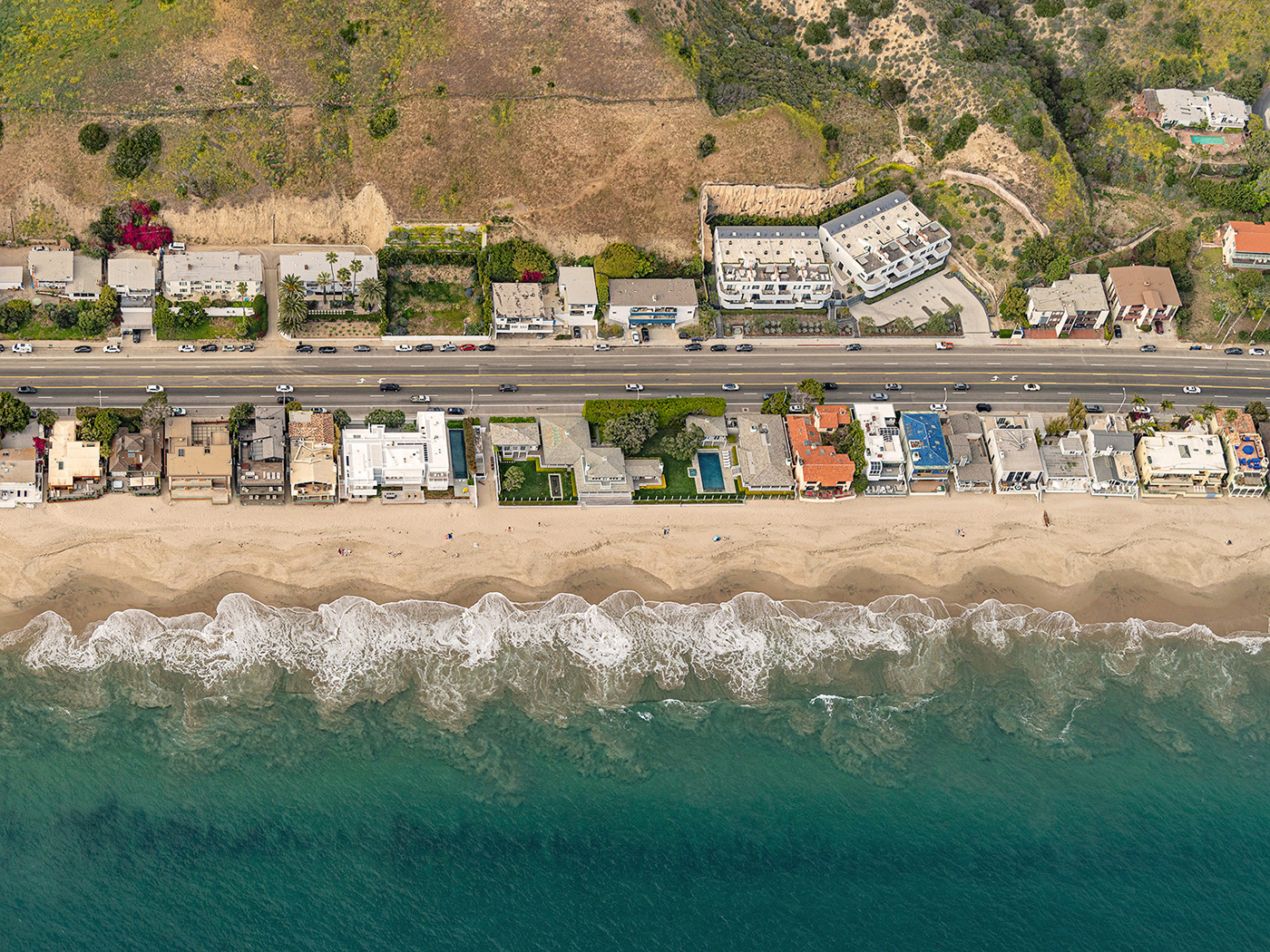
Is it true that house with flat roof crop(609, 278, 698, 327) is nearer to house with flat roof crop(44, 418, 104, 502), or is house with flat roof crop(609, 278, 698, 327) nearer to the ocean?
the ocean

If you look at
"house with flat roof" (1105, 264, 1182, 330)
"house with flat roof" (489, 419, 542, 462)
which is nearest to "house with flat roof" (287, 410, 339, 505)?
"house with flat roof" (489, 419, 542, 462)

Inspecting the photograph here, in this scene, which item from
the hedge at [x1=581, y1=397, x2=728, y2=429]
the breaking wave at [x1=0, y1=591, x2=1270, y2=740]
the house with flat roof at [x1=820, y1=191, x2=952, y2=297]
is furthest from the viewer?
the house with flat roof at [x1=820, y1=191, x2=952, y2=297]

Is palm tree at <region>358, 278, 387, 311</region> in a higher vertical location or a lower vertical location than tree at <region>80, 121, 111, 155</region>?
lower

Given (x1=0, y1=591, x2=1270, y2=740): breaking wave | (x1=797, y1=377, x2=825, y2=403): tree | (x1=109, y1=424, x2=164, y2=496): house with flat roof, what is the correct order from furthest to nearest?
(x1=797, y1=377, x2=825, y2=403): tree
(x1=109, y1=424, x2=164, y2=496): house with flat roof
(x1=0, y1=591, x2=1270, y2=740): breaking wave

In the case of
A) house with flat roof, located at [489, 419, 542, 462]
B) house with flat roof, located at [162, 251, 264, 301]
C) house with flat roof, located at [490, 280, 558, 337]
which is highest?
house with flat roof, located at [162, 251, 264, 301]

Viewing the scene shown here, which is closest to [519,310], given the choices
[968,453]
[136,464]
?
[136,464]

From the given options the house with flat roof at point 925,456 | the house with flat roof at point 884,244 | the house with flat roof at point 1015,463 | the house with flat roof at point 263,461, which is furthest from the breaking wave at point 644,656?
the house with flat roof at point 884,244

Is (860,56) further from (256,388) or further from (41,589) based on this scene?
(41,589)

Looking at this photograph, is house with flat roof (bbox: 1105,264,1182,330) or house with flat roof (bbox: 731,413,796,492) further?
house with flat roof (bbox: 1105,264,1182,330)
